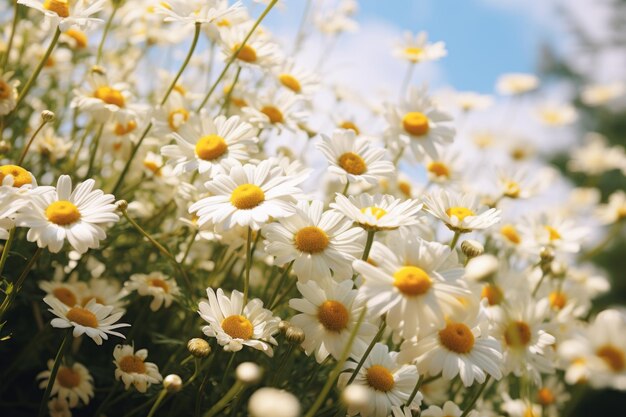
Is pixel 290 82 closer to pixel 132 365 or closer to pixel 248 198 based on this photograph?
pixel 248 198

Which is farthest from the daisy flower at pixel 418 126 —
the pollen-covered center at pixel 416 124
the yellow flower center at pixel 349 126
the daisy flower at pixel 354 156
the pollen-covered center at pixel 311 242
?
the pollen-covered center at pixel 311 242

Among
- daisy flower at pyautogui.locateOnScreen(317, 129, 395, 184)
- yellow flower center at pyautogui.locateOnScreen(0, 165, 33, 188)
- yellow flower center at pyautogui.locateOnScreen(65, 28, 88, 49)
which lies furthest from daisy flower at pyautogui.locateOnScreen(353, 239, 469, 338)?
yellow flower center at pyautogui.locateOnScreen(65, 28, 88, 49)

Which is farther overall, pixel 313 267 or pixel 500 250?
pixel 500 250

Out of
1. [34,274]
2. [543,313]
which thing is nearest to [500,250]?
[543,313]

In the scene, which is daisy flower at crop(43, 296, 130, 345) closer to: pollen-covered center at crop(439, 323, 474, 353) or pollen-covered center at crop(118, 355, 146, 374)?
pollen-covered center at crop(118, 355, 146, 374)

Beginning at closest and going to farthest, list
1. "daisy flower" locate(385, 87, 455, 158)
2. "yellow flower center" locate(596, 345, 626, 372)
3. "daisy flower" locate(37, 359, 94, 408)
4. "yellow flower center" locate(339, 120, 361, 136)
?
1. "yellow flower center" locate(596, 345, 626, 372)
2. "daisy flower" locate(37, 359, 94, 408)
3. "daisy flower" locate(385, 87, 455, 158)
4. "yellow flower center" locate(339, 120, 361, 136)

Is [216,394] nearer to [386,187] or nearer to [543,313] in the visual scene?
[543,313]
